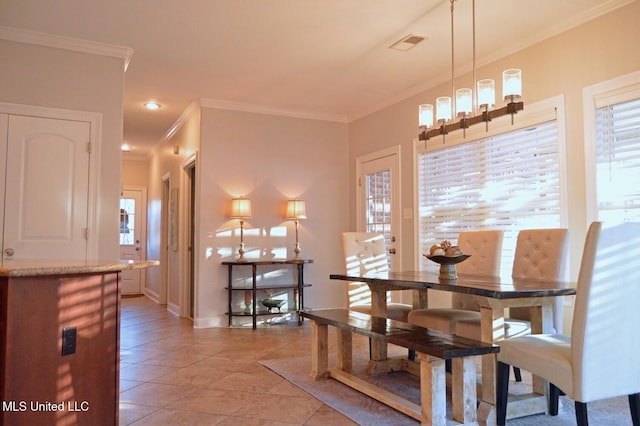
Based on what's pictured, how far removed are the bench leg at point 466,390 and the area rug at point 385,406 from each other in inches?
3.0

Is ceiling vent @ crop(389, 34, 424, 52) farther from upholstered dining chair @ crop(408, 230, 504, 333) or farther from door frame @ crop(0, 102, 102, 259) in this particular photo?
door frame @ crop(0, 102, 102, 259)

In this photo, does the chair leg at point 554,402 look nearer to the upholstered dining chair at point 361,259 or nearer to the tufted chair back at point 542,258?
the tufted chair back at point 542,258

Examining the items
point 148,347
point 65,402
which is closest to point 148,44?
point 148,347

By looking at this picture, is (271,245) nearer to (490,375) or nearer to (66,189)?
(66,189)

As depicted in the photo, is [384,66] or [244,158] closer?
[384,66]

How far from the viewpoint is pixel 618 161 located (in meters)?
3.35

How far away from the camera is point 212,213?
5.64 meters

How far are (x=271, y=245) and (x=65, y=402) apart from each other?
4006mm

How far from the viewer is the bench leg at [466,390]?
96.3 inches

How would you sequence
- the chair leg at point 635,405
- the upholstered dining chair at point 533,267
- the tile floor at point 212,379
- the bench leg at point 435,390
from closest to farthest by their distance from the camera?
the chair leg at point 635,405, the bench leg at point 435,390, the tile floor at point 212,379, the upholstered dining chair at point 533,267

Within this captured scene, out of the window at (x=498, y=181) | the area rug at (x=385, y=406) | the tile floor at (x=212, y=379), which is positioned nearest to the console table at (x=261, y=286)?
the tile floor at (x=212, y=379)

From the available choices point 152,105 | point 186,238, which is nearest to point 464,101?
point 152,105

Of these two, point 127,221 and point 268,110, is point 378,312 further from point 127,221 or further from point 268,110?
point 127,221

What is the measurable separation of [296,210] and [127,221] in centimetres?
473
